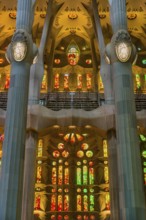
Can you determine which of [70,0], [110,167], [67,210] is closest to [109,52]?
[110,167]

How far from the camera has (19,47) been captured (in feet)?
46.5

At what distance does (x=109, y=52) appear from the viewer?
15.0 meters

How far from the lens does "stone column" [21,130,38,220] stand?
16.4 m

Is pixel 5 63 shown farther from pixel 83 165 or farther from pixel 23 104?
pixel 23 104

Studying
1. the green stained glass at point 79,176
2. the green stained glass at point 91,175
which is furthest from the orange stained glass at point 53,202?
the green stained glass at point 91,175

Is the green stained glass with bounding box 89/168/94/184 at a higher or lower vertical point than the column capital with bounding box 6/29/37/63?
lower

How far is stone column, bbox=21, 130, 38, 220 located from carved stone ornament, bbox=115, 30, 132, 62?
6.68m

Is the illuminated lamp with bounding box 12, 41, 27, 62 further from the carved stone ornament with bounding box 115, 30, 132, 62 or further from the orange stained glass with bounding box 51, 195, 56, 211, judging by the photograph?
the orange stained glass with bounding box 51, 195, 56, 211

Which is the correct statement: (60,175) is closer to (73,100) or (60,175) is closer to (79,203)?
(79,203)

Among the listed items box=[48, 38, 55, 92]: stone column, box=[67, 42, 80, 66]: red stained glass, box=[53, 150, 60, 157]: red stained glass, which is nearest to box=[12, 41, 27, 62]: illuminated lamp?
box=[48, 38, 55, 92]: stone column

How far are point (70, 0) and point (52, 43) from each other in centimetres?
359

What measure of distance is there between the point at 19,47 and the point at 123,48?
4353 mm

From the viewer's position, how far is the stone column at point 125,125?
39.4ft

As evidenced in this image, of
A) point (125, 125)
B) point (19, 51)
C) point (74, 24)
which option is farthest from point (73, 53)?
point (125, 125)
